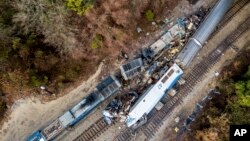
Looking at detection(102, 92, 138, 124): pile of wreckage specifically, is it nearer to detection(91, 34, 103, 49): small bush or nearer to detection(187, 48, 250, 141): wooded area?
detection(91, 34, 103, 49): small bush

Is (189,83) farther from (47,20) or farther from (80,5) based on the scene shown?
(47,20)

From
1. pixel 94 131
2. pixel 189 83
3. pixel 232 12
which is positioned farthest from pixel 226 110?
pixel 94 131

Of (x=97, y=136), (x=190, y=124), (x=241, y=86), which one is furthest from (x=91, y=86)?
(x=241, y=86)

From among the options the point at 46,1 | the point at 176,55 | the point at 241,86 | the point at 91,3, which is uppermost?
the point at 46,1

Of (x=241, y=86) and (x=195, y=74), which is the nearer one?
(x=241, y=86)

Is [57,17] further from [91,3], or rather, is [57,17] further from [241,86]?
[241,86]

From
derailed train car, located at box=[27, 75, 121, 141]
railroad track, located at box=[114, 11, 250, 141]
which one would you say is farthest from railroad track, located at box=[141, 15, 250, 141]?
derailed train car, located at box=[27, 75, 121, 141]

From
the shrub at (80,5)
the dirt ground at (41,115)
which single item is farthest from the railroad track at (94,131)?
the shrub at (80,5)

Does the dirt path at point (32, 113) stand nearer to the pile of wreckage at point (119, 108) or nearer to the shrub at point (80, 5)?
the pile of wreckage at point (119, 108)
